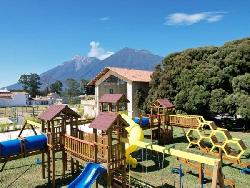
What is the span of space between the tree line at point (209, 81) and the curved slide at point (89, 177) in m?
23.2

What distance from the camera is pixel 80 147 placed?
16203mm

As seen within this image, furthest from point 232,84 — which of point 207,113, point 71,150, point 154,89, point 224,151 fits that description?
point 71,150

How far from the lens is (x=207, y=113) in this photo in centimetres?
3828

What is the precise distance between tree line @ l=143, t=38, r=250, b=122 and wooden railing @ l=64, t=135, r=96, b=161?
73.5 ft

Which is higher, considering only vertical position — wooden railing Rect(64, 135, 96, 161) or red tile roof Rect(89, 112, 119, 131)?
red tile roof Rect(89, 112, 119, 131)

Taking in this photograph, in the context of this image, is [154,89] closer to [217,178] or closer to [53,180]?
[53,180]

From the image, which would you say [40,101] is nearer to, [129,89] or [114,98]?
[129,89]

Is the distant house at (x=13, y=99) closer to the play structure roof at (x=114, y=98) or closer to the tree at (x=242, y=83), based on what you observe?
the play structure roof at (x=114, y=98)

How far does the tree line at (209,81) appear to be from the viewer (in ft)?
113

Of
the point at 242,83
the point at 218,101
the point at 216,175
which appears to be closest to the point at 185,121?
the point at 218,101

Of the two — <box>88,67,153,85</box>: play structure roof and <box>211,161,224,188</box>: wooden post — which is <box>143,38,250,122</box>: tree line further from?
<box>211,161,224,188</box>: wooden post

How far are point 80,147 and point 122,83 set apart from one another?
2911 centimetres

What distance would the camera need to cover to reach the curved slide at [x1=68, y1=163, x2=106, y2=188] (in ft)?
45.6

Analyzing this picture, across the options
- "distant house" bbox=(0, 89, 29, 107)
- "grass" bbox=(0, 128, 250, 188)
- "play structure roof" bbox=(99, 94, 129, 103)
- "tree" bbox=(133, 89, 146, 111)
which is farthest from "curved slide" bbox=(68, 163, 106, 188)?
"distant house" bbox=(0, 89, 29, 107)
